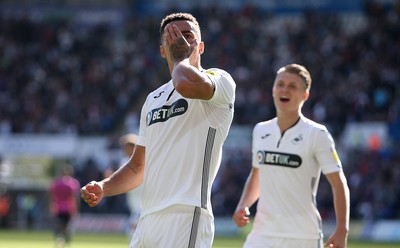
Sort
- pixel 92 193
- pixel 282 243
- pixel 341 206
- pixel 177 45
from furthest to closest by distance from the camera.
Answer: pixel 282 243 < pixel 341 206 < pixel 92 193 < pixel 177 45

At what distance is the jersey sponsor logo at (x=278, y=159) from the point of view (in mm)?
8148

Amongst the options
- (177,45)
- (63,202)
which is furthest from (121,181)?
(63,202)

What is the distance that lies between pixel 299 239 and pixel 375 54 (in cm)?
2641

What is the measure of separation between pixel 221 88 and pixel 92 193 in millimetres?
1061

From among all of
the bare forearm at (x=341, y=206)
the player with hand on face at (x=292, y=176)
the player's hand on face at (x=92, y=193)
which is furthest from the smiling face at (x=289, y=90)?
the player's hand on face at (x=92, y=193)

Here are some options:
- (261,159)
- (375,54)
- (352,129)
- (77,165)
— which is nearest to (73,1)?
(77,165)

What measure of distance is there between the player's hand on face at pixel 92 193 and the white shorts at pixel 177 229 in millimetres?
361

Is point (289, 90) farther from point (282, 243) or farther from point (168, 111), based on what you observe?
point (168, 111)

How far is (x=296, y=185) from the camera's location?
8.13 m

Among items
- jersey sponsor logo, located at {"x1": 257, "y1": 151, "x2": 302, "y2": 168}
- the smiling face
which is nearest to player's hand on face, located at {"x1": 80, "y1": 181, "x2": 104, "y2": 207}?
jersey sponsor logo, located at {"x1": 257, "y1": 151, "x2": 302, "y2": 168}

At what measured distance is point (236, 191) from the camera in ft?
95.1

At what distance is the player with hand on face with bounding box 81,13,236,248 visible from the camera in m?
5.86

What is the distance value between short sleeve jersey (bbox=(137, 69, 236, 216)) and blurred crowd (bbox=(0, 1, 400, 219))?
21.1m

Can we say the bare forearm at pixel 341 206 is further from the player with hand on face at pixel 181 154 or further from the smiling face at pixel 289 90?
the player with hand on face at pixel 181 154
